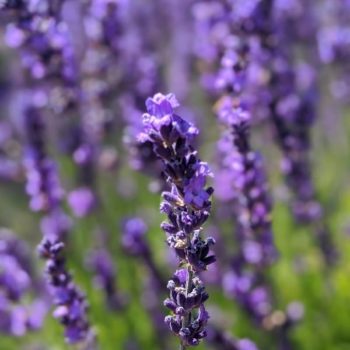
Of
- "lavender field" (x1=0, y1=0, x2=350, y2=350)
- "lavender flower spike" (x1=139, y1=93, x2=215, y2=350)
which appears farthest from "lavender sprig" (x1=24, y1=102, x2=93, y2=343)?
"lavender flower spike" (x1=139, y1=93, x2=215, y2=350)

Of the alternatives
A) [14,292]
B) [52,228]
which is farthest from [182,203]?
[52,228]

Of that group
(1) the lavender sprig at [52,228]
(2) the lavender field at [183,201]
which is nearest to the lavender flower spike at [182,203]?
(2) the lavender field at [183,201]

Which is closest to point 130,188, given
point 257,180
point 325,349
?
point 325,349

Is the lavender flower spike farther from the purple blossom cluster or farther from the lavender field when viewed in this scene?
the purple blossom cluster

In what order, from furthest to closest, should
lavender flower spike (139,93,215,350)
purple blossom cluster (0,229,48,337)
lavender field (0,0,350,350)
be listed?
purple blossom cluster (0,229,48,337) < lavender field (0,0,350,350) < lavender flower spike (139,93,215,350)

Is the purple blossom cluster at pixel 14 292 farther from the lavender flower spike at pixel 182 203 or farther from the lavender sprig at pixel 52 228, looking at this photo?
the lavender flower spike at pixel 182 203

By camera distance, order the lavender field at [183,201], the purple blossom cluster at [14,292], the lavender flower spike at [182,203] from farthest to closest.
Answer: the purple blossom cluster at [14,292] → the lavender field at [183,201] → the lavender flower spike at [182,203]

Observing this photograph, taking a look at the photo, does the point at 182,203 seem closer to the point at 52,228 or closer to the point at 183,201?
the point at 183,201

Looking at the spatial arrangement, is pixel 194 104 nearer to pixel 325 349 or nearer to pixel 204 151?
pixel 204 151
